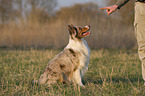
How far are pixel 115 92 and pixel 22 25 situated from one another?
40.7 feet

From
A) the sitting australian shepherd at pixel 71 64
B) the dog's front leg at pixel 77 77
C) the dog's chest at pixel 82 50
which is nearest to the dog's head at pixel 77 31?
the sitting australian shepherd at pixel 71 64

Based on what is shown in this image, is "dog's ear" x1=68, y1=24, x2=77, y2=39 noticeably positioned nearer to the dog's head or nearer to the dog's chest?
the dog's head

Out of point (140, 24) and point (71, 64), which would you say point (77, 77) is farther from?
point (140, 24)

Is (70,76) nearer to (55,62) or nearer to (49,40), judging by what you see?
(55,62)

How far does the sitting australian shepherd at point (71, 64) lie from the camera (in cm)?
438

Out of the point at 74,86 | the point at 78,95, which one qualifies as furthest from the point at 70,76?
the point at 78,95

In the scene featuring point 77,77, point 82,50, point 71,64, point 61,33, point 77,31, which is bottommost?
point 77,77

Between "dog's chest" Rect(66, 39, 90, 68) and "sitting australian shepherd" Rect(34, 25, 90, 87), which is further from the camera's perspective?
"dog's chest" Rect(66, 39, 90, 68)

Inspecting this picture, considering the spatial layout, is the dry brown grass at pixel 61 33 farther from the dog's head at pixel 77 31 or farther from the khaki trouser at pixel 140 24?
the khaki trouser at pixel 140 24

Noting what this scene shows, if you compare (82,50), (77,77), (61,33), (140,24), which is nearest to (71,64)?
(77,77)

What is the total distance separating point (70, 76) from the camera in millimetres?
4512

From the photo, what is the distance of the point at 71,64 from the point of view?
14.7 ft

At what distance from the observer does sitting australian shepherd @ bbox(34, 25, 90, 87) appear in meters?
4.38

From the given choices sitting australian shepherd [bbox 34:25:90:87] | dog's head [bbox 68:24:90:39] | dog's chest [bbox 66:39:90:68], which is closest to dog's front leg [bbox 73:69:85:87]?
sitting australian shepherd [bbox 34:25:90:87]
